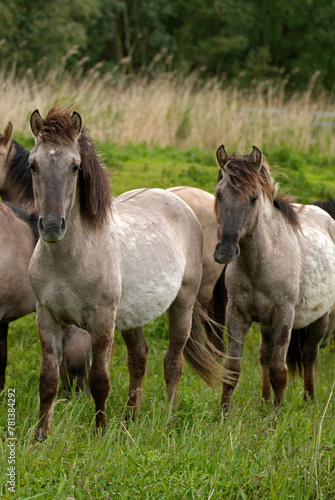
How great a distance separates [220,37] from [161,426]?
3029 centimetres

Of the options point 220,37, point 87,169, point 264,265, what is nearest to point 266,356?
point 264,265

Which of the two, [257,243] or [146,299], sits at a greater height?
[257,243]

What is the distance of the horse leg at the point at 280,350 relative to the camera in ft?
16.0

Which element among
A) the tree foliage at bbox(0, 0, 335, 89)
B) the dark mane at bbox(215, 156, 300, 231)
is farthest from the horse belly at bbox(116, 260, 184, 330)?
the tree foliage at bbox(0, 0, 335, 89)

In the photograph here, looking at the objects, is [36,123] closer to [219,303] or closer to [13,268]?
[13,268]

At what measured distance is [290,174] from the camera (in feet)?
36.3

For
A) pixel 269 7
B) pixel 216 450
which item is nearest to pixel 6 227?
pixel 216 450

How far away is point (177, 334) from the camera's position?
17.2ft

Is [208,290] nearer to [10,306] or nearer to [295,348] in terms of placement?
[295,348]

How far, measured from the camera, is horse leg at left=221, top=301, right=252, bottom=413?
16.0 ft

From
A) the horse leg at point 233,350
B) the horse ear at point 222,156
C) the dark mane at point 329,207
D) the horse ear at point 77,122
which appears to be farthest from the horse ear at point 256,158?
the dark mane at point 329,207

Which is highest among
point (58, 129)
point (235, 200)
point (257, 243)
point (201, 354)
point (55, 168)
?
point (58, 129)

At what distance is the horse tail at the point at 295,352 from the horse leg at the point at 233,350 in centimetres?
125

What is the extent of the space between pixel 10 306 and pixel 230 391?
1.95 meters
